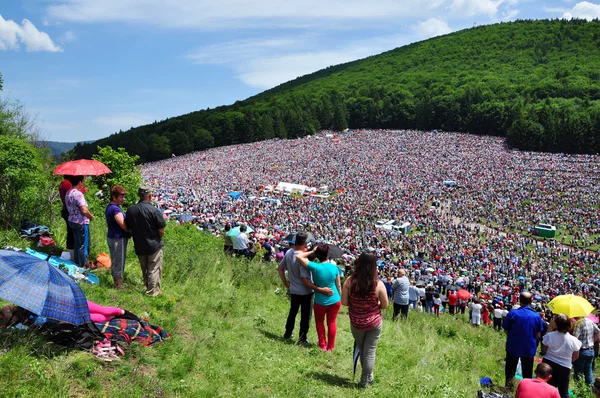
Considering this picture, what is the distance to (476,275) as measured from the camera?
1908 cm

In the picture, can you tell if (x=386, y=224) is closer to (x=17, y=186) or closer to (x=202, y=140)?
(x=17, y=186)

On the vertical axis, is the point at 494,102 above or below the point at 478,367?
above

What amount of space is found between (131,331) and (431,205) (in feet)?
114

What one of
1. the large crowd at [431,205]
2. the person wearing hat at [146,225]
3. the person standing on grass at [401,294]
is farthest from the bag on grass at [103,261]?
the large crowd at [431,205]

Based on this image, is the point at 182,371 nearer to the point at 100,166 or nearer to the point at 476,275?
the point at 100,166

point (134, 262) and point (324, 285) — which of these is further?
point (134, 262)

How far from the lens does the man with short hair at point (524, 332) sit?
5379 millimetres

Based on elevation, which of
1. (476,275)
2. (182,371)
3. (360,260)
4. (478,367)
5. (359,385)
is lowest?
(476,275)

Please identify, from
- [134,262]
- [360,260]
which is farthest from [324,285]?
[134,262]

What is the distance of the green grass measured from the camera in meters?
3.81

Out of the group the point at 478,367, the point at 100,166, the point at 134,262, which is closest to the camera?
the point at 478,367

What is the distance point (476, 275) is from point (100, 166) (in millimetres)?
16505

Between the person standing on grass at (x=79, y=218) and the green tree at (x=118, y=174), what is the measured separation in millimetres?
9712

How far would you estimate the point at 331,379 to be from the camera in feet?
15.6
